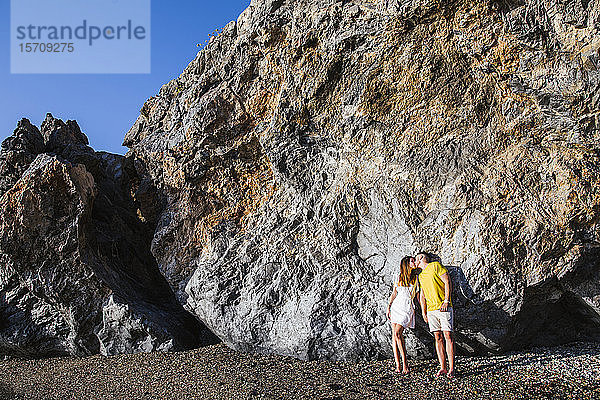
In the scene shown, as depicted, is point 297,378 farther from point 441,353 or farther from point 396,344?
point 441,353

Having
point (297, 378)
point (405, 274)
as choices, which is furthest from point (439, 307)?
point (297, 378)

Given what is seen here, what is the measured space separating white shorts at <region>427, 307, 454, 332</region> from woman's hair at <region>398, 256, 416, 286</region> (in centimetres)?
68

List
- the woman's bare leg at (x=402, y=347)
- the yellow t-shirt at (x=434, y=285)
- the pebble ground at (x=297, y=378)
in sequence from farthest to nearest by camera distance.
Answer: the woman's bare leg at (x=402, y=347)
the yellow t-shirt at (x=434, y=285)
the pebble ground at (x=297, y=378)

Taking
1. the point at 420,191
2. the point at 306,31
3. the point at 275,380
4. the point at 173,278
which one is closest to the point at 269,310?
the point at 275,380

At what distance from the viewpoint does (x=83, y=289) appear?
11188 mm

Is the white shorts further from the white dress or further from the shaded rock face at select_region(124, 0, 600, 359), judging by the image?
the shaded rock face at select_region(124, 0, 600, 359)

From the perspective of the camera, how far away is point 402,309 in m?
8.65

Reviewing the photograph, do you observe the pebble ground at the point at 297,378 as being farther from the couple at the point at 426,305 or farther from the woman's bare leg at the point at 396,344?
the couple at the point at 426,305

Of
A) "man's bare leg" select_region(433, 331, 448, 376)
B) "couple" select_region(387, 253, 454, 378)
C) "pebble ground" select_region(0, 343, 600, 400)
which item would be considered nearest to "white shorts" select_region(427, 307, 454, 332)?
"couple" select_region(387, 253, 454, 378)

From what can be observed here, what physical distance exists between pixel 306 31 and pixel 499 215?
5690mm

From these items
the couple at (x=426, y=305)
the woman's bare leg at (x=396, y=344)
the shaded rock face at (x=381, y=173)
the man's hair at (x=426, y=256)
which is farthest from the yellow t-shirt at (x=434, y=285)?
the woman's bare leg at (x=396, y=344)

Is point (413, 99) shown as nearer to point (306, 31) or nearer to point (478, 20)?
point (478, 20)

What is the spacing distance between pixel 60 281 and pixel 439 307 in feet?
28.5

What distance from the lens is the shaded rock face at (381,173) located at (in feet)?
28.9
